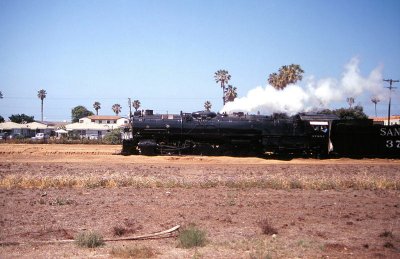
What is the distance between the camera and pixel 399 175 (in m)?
21.8

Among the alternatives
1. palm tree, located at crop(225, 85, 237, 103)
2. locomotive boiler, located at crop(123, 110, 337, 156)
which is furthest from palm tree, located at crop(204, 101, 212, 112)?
locomotive boiler, located at crop(123, 110, 337, 156)

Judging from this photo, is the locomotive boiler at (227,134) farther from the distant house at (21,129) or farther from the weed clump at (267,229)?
the distant house at (21,129)

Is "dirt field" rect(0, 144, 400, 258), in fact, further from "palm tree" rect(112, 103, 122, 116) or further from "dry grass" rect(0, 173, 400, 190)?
"palm tree" rect(112, 103, 122, 116)

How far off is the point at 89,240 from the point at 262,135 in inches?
825

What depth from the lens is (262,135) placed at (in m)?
28.8

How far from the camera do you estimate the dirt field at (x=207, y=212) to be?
30.6ft

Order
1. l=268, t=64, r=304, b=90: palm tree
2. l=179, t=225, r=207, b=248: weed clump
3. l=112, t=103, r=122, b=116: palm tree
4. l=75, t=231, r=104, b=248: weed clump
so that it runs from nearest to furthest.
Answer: l=75, t=231, r=104, b=248: weed clump, l=179, t=225, r=207, b=248: weed clump, l=268, t=64, r=304, b=90: palm tree, l=112, t=103, r=122, b=116: palm tree

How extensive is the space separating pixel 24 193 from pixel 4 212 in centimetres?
313

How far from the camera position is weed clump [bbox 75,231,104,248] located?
9242mm

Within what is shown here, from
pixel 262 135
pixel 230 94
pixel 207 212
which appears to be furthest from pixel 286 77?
pixel 207 212

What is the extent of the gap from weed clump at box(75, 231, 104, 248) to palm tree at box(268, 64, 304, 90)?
64.1m

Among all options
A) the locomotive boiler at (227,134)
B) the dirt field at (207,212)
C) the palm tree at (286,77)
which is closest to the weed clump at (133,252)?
the dirt field at (207,212)

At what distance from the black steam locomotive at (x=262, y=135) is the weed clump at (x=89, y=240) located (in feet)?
64.5

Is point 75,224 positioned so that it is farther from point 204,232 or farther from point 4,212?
A: point 204,232
